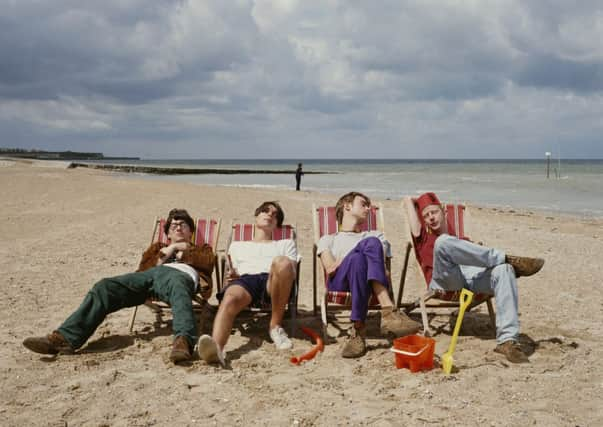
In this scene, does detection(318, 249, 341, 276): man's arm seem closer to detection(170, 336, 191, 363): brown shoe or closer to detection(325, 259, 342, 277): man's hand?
detection(325, 259, 342, 277): man's hand

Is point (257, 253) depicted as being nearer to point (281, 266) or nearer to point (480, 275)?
point (281, 266)

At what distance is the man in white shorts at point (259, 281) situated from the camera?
3641 millimetres

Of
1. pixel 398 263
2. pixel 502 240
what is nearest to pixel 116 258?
pixel 398 263

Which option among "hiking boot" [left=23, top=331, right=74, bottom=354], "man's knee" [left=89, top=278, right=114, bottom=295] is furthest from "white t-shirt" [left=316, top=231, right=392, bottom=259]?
"hiking boot" [left=23, top=331, right=74, bottom=354]

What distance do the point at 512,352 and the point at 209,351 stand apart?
1.98 m

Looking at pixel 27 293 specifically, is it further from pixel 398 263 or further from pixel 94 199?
pixel 94 199

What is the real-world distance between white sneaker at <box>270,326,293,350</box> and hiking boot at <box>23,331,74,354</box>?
1.40m

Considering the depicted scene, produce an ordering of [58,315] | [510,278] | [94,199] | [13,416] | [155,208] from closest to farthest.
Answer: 1. [13,416]
2. [510,278]
3. [58,315]
4. [155,208]
5. [94,199]

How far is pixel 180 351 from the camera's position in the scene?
11.2ft

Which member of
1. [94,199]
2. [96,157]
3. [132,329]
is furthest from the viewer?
[96,157]

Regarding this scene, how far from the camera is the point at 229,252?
4.49 metres

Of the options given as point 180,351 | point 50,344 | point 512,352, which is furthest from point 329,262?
point 50,344

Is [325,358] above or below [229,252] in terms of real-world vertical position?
below

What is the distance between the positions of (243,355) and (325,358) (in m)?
0.58
